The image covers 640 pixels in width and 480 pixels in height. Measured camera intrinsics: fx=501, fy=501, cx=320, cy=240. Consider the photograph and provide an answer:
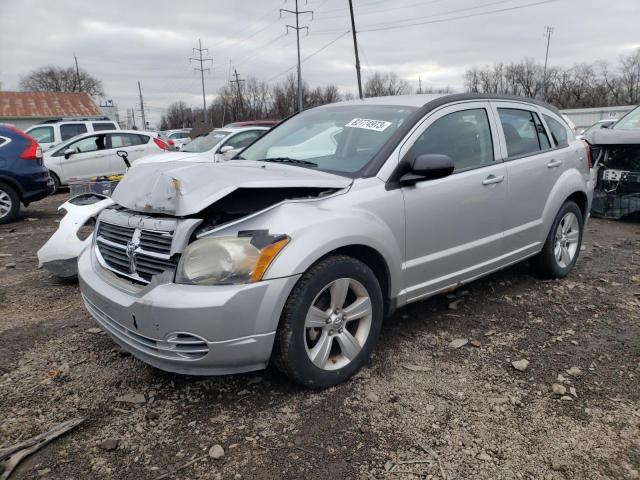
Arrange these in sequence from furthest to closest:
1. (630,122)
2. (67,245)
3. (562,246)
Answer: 1. (630,122)
2. (562,246)
3. (67,245)

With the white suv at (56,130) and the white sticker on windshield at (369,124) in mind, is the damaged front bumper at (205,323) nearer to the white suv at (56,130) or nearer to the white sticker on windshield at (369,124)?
the white sticker on windshield at (369,124)

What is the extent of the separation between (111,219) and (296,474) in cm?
182

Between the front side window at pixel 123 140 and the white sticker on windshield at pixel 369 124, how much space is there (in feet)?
34.6

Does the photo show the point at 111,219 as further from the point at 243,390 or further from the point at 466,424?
the point at 466,424

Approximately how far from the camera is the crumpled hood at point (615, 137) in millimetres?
7348

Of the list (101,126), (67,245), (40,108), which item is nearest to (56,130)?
(101,126)

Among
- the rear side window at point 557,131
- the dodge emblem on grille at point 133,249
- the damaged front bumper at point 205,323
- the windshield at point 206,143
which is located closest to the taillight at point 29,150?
the windshield at point 206,143

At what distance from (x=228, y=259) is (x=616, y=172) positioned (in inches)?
283

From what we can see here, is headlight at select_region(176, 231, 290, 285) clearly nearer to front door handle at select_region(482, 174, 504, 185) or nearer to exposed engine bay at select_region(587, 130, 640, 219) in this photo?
front door handle at select_region(482, 174, 504, 185)

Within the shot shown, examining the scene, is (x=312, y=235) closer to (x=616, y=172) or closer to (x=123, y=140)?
(x=616, y=172)

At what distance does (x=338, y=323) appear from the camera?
285 centimetres

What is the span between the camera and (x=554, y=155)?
446 centimetres

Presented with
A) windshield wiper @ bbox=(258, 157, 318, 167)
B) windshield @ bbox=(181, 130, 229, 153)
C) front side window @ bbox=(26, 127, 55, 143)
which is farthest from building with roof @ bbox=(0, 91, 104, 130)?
windshield wiper @ bbox=(258, 157, 318, 167)

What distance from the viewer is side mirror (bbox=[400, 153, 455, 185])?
3066 mm
